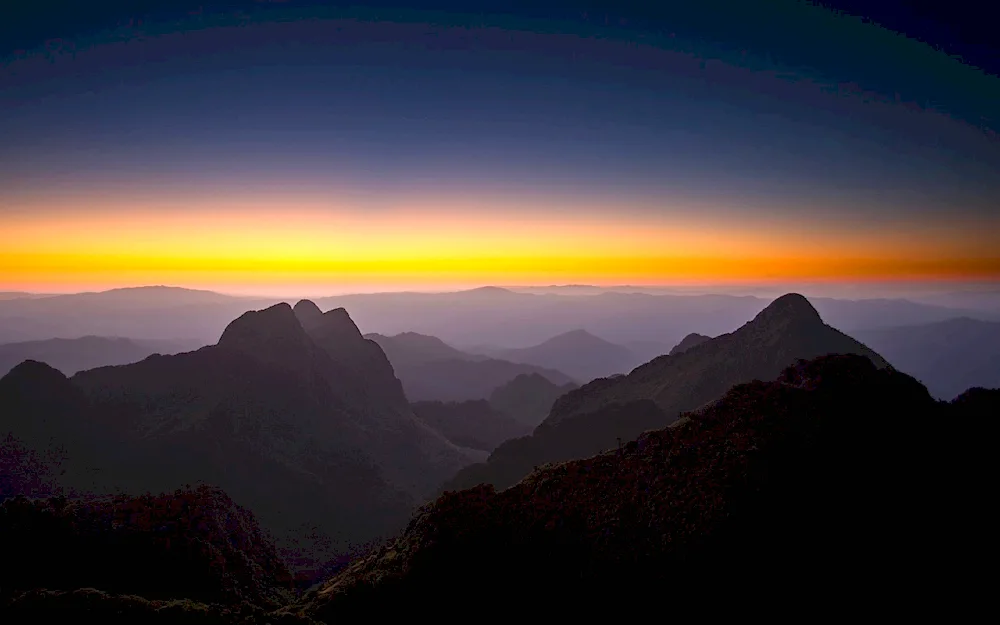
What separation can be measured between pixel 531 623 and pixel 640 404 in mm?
62810

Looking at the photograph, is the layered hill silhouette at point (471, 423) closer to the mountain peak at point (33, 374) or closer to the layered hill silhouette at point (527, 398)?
the layered hill silhouette at point (527, 398)

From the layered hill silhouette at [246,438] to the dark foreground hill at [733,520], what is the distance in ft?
155

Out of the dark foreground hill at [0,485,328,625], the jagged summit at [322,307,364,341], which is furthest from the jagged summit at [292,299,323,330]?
the dark foreground hill at [0,485,328,625]

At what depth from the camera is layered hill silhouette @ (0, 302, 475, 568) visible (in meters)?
66.5

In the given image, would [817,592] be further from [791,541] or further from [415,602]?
[415,602]

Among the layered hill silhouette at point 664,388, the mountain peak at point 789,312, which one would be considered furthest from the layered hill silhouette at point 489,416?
the mountain peak at point 789,312

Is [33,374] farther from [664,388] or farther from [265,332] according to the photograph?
[664,388]

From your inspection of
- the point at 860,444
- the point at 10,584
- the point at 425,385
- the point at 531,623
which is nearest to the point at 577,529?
the point at 531,623

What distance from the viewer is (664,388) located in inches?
3504

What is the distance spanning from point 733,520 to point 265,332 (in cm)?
9878

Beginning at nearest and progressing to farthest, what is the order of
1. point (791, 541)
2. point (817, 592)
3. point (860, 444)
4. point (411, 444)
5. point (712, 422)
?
point (817, 592) < point (791, 541) < point (860, 444) < point (712, 422) < point (411, 444)

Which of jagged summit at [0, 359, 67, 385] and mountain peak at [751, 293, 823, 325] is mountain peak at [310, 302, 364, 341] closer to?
jagged summit at [0, 359, 67, 385]

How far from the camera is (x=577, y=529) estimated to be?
70.3ft

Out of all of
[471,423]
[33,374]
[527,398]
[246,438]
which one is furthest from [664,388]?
[33,374]
